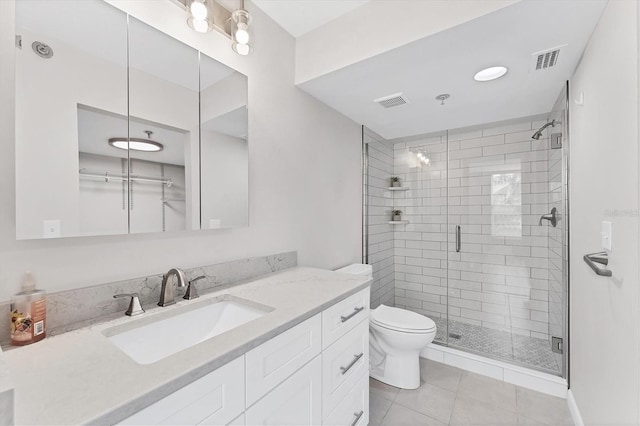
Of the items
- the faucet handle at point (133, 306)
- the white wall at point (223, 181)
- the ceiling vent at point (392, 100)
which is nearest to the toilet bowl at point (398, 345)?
the white wall at point (223, 181)

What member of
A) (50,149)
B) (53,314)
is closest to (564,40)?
(50,149)

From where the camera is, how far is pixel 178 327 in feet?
3.73

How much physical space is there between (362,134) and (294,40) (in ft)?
3.65

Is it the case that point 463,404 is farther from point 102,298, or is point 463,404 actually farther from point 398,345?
point 102,298

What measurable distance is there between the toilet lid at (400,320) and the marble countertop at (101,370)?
1159 mm

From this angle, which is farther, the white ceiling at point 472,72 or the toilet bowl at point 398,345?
the toilet bowl at point 398,345

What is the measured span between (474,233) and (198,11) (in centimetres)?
301

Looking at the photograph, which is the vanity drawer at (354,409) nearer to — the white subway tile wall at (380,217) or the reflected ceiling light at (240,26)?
the white subway tile wall at (380,217)

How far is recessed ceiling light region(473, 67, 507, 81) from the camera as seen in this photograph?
5.63 ft

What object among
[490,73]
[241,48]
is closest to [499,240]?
[490,73]

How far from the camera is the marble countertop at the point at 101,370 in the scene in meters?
0.56

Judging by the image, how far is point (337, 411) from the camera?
132 cm

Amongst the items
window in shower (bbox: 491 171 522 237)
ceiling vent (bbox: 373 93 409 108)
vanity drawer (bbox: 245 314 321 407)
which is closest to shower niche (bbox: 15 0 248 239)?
vanity drawer (bbox: 245 314 321 407)

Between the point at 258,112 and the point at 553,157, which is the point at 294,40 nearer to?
the point at 258,112
